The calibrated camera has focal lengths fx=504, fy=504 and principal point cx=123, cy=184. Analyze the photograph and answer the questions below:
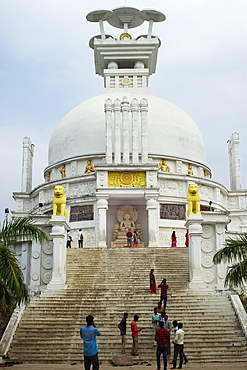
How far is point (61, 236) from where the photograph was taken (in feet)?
65.3

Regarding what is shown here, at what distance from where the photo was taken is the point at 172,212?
30453 millimetres

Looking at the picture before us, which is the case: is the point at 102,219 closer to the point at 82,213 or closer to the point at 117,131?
the point at 82,213

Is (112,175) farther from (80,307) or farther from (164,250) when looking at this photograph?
(80,307)

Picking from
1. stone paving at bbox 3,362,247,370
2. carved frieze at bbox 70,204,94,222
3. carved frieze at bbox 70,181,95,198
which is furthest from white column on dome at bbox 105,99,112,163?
stone paving at bbox 3,362,247,370

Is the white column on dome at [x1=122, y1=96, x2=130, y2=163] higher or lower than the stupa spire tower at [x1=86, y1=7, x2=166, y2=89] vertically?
lower

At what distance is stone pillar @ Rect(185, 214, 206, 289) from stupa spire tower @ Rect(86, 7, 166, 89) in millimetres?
20338

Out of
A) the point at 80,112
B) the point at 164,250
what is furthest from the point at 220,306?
the point at 80,112

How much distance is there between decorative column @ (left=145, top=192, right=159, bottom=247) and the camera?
27156mm

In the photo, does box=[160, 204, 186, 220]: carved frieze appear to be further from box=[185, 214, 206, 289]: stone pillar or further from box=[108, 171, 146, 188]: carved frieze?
box=[185, 214, 206, 289]: stone pillar

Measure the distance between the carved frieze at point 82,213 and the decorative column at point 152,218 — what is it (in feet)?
12.5

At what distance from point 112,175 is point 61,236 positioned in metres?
9.46

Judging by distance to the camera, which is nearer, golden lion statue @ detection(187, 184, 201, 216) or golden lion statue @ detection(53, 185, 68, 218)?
golden lion statue @ detection(187, 184, 201, 216)

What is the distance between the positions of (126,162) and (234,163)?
10309mm

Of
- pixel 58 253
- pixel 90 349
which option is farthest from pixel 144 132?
pixel 90 349
